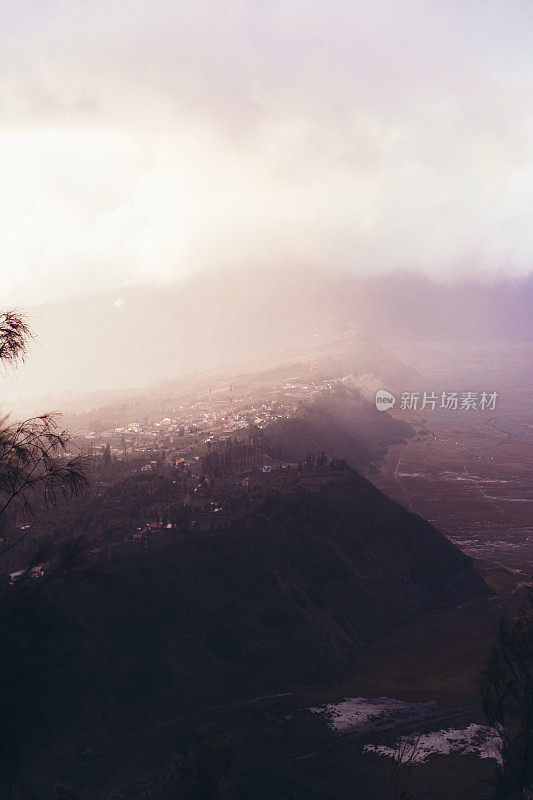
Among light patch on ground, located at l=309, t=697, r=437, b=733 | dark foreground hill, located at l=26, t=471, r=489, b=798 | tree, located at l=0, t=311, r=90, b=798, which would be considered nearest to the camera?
tree, located at l=0, t=311, r=90, b=798

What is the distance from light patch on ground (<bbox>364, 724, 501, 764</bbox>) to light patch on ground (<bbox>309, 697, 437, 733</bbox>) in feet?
9.90

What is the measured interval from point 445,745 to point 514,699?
2332 cm

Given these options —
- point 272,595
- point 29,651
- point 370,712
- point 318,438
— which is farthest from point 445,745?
point 318,438

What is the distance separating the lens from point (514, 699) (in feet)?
112

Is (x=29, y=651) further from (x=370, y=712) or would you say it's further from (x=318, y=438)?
(x=318, y=438)

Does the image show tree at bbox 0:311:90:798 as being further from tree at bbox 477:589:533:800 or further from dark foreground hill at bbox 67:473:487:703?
dark foreground hill at bbox 67:473:487:703

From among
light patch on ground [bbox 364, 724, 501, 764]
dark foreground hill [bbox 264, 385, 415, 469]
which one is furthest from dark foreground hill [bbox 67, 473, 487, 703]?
dark foreground hill [bbox 264, 385, 415, 469]

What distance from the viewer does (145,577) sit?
229 ft

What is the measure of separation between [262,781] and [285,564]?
32.4 meters

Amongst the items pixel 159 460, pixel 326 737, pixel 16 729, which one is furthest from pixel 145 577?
pixel 16 729

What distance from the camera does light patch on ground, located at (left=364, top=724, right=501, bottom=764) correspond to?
51.7 m

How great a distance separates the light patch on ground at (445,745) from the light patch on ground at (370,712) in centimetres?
302

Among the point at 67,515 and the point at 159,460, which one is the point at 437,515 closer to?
the point at 159,460

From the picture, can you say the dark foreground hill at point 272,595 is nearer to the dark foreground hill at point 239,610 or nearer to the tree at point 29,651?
the dark foreground hill at point 239,610
